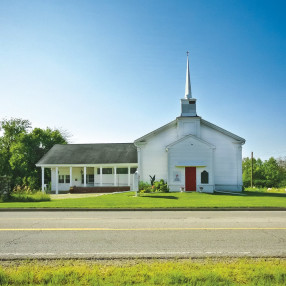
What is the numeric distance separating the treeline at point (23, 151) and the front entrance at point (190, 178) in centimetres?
2126

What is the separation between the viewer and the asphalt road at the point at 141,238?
20.7ft

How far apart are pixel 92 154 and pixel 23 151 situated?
14885mm

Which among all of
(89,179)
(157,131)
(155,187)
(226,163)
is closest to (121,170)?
(89,179)

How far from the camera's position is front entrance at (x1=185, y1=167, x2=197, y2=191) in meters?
27.1

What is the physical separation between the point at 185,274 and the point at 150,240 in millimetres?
2746

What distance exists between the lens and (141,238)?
25.1ft

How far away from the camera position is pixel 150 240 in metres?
7.41

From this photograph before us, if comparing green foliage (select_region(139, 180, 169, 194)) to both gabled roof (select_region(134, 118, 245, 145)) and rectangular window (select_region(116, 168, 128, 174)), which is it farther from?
rectangular window (select_region(116, 168, 128, 174))

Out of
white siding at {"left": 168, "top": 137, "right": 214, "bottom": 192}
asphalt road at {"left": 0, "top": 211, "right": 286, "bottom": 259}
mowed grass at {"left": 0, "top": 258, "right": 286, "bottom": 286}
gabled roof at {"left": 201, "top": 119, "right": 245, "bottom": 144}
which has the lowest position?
asphalt road at {"left": 0, "top": 211, "right": 286, "bottom": 259}

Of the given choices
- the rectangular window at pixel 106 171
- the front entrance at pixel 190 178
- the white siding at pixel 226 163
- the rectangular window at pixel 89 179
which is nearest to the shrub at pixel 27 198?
the front entrance at pixel 190 178

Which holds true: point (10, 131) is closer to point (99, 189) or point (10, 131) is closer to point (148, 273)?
point (99, 189)

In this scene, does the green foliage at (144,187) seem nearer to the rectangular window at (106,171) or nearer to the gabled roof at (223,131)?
the rectangular window at (106,171)

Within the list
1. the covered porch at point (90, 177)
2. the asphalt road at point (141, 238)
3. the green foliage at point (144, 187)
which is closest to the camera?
the asphalt road at point (141, 238)

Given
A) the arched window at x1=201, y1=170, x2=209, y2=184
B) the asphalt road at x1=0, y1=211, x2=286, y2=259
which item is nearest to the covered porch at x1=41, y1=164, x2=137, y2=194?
the arched window at x1=201, y1=170, x2=209, y2=184
